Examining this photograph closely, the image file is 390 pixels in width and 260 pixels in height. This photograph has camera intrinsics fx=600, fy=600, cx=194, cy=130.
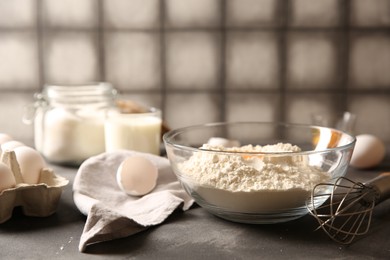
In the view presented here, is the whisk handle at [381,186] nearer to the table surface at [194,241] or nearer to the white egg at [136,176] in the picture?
the table surface at [194,241]

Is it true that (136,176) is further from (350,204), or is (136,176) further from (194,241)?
(350,204)

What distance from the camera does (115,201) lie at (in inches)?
38.5

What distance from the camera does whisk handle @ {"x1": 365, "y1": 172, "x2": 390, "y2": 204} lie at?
0.87 m

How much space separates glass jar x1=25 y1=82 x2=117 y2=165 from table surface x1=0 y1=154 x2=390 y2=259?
1.14 ft

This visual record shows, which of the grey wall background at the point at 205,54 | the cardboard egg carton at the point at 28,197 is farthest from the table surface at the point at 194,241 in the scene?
the grey wall background at the point at 205,54

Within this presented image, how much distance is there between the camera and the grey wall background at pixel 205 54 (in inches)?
65.7

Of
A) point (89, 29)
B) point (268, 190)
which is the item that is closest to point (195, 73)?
point (89, 29)

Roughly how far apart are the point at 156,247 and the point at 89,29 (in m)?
1.03

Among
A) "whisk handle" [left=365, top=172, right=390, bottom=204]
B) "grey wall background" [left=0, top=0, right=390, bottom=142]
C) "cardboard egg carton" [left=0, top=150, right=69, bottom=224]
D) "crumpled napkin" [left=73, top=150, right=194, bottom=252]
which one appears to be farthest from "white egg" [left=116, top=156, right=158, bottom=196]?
"grey wall background" [left=0, top=0, right=390, bottom=142]

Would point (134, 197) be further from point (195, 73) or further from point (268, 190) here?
point (195, 73)

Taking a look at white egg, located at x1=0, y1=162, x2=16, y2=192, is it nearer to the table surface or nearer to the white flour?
the table surface

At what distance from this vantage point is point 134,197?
1001 mm

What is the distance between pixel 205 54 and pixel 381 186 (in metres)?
0.90

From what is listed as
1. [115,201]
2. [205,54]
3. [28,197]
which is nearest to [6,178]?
[28,197]
